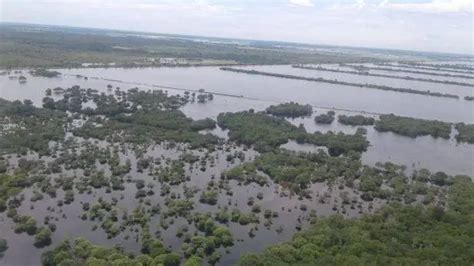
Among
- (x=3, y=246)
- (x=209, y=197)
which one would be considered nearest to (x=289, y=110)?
(x=209, y=197)

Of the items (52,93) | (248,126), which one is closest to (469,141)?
(248,126)

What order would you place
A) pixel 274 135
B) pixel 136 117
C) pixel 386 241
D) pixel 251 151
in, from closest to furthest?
pixel 386 241
pixel 251 151
pixel 274 135
pixel 136 117

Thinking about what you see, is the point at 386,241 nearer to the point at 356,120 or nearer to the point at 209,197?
the point at 209,197

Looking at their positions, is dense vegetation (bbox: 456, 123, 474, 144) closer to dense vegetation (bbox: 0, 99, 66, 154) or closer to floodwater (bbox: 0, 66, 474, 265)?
floodwater (bbox: 0, 66, 474, 265)

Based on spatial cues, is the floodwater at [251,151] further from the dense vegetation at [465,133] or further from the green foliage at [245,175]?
the dense vegetation at [465,133]

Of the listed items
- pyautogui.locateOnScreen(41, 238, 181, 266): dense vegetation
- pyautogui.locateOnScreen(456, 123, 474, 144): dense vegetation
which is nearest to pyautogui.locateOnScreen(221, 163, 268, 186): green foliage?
pyautogui.locateOnScreen(41, 238, 181, 266): dense vegetation

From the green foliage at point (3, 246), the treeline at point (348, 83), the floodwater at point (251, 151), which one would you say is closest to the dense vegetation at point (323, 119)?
the floodwater at point (251, 151)
